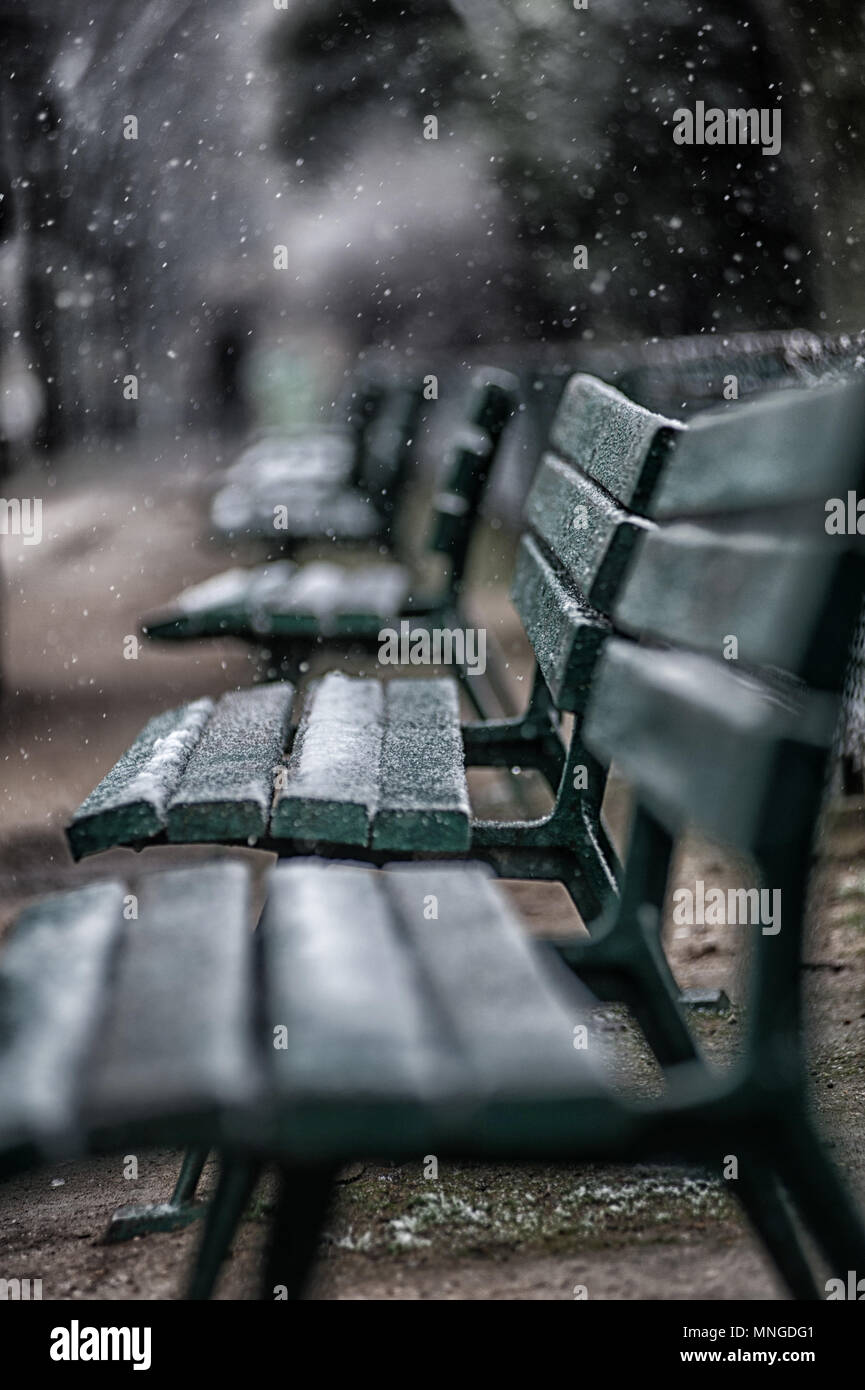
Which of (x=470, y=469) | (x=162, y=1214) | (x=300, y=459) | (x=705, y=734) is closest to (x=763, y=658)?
(x=705, y=734)

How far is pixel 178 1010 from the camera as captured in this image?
0.80 metres

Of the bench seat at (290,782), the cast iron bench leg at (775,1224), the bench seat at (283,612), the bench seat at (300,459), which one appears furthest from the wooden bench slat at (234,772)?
the bench seat at (300,459)

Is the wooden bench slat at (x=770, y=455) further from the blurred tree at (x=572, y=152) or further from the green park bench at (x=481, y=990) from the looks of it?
the blurred tree at (x=572, y=152)

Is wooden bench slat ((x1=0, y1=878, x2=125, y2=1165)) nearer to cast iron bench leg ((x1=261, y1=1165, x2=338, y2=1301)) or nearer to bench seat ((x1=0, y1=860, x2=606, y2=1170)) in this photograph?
bench seat ((x1=0, y1=860, x2=606, y2=1170))

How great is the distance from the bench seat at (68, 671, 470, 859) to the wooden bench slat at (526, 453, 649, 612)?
0.26m

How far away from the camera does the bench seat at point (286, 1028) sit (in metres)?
0.73

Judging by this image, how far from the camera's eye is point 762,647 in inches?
33.6

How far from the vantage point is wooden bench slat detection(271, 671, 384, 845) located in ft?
3.76

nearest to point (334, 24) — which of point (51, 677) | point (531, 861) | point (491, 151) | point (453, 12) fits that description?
point (453, 12)

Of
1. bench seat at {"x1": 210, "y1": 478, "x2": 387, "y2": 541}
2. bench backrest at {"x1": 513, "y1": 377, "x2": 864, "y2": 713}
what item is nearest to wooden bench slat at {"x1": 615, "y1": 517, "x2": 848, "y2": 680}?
bench backrest at {"x1": 513, "y1": 377, "x2": 864, "y2": 713}

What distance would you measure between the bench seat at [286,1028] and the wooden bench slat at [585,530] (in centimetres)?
46

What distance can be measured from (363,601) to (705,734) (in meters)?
1.67

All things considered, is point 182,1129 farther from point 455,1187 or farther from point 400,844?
point 455,1187
